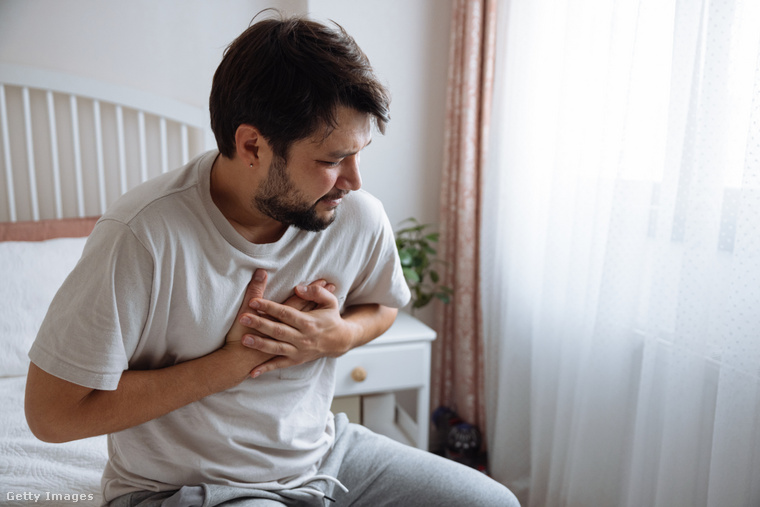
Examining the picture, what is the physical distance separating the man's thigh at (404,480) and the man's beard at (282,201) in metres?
0.47

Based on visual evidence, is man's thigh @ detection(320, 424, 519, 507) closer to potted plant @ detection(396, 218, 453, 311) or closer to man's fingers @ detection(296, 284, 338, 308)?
man's fingers @ detection(296, 284, 338, 308)

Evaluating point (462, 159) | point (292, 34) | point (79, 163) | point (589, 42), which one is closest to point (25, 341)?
point (79, 163)

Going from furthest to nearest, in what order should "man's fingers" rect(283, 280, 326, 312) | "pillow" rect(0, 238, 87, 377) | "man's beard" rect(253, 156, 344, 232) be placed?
1. "pillow" rect(0, 238, 87, 377)
2. "man's fingers" rect(283, 280, 326, 312)
3. "man's beard" rect(253, 156, 344, 232)

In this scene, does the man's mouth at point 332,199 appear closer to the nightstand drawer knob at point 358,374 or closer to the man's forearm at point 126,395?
the man's forearm at point 126,395

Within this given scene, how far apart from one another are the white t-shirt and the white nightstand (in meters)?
0.62

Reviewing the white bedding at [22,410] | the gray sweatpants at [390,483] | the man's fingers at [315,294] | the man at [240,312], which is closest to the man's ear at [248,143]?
the man at [240,312]

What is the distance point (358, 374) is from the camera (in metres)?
1.72

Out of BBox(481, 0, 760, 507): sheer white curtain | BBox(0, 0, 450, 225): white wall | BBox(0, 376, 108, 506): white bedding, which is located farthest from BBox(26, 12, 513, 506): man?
BBox(0, 0, 450, 225): white wall

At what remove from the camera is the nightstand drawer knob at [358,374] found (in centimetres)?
172

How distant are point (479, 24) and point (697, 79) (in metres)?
0.89

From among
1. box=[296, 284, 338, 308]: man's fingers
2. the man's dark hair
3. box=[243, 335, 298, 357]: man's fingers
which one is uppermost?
the man's dark hair

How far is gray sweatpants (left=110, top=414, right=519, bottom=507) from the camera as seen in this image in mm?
1014

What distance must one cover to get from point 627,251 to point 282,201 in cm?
88

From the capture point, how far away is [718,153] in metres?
1.13
